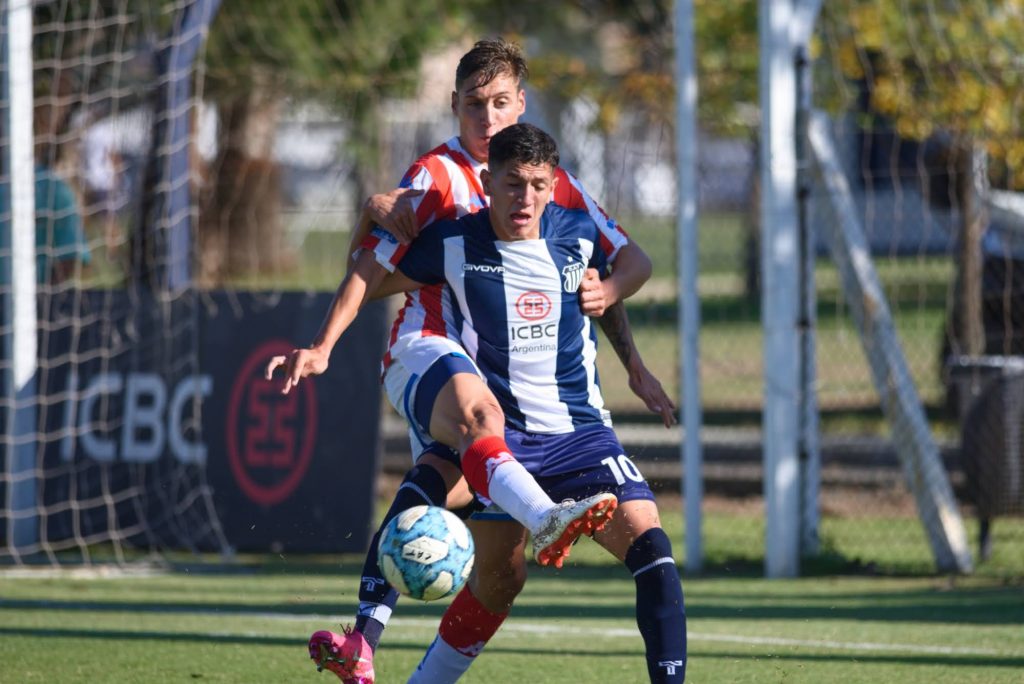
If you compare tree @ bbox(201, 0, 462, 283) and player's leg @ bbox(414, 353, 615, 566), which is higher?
tree @ bbox(201, 0, 462, 283)

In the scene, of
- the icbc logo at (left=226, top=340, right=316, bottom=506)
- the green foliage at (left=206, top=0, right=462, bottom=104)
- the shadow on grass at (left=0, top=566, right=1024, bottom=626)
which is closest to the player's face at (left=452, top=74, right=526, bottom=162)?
the shadow on grass at (left=0, top=566, right=1024, bottom=626)

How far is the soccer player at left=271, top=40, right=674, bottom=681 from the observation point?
482cm

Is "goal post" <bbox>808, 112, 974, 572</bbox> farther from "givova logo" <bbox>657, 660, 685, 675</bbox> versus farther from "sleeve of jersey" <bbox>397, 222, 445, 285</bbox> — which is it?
"givova logo" <bbox>657, 660, 685, 675</bbox>

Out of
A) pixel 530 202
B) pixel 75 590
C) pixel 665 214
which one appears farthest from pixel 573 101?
pixel 530 202

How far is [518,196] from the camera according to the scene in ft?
16.1

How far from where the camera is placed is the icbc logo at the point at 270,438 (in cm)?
994

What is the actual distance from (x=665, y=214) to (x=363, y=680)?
9031 millimetres

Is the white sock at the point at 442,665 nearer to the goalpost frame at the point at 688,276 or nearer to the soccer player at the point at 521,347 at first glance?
the soccer player at the point at 521,347

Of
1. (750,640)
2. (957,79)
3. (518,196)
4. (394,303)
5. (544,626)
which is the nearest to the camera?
(518,196)

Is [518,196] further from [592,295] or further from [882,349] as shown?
[882,349]

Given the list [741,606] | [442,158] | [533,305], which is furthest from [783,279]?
[533,305]

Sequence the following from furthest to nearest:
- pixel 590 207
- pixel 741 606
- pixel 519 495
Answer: pixel 741 606
pixel 590 207
pixel 519 495

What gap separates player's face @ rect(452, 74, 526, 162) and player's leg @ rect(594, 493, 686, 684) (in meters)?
1.41

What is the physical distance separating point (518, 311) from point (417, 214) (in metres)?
0.49
